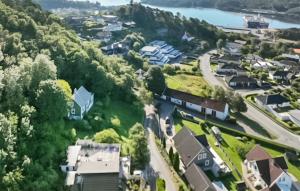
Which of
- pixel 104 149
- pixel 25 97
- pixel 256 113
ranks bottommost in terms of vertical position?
pixel 256 113

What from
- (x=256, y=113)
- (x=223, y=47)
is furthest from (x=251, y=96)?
(x=223, y=47)

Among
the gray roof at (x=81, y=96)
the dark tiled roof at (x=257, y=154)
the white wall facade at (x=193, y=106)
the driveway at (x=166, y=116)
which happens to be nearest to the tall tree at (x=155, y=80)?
the driveway at (x=166, y=116)

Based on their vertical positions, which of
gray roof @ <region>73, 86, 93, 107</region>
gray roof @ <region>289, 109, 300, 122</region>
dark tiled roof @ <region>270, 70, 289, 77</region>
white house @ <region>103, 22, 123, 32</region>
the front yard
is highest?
white house @ <region>103, 22, 123, 32</region>

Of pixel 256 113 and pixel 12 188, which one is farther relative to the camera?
pixel 256 113

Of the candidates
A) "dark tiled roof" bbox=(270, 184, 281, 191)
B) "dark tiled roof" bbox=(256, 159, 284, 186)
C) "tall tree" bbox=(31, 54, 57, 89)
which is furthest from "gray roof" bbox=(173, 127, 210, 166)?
"tall tree" bbox=(31, 54, 57, 89)

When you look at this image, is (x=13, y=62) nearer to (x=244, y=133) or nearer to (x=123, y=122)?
(x=123, y=122)

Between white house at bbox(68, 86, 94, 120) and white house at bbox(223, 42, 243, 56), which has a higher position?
white house at bbox(68, 86, 94, 120)

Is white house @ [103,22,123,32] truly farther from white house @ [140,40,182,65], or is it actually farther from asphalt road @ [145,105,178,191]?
asphalt road @ [145,105,178,191]

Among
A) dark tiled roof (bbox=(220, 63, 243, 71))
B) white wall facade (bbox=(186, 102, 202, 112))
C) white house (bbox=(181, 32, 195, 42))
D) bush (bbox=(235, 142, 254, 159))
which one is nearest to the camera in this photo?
bush (bbox=(235, 142, 254, 159))
